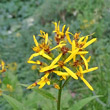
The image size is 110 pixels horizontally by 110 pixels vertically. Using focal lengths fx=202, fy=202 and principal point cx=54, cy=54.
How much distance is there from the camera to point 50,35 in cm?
427

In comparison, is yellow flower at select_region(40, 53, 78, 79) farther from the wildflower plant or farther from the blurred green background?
the blurred green background

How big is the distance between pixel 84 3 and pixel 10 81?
9.81 feet

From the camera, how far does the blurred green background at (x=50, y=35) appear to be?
2502mm

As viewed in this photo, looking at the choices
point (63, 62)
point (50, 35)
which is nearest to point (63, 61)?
point (63, 62)

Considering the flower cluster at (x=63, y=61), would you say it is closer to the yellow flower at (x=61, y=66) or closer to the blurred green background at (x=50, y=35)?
the yellow flower at (x=61, y=66)

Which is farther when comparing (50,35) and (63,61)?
(50,35)

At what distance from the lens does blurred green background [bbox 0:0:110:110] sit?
2.50 m

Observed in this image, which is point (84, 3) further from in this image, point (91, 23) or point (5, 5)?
point (5, 5)

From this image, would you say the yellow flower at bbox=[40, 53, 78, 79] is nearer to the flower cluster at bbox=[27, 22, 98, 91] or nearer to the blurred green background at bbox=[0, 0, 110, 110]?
the flower cluster at bbox=[27, 22, 98, 91]

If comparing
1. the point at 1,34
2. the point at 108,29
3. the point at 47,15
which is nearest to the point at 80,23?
the point at 108,29

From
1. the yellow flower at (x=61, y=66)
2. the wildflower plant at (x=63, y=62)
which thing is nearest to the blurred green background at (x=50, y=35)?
the wildflower plant at (x=63, y=62)

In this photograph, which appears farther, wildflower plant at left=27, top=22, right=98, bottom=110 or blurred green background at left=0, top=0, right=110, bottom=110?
blurred green background at left=0, top=0, right=110, bottom=110

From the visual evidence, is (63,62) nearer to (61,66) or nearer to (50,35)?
(61,66)

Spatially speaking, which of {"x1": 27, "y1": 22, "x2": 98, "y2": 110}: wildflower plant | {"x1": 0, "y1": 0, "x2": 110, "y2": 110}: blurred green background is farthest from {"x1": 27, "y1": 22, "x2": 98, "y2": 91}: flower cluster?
{"x1": 0, "y1": 0, "x2": 110, "y2": 110}: blurred green background
